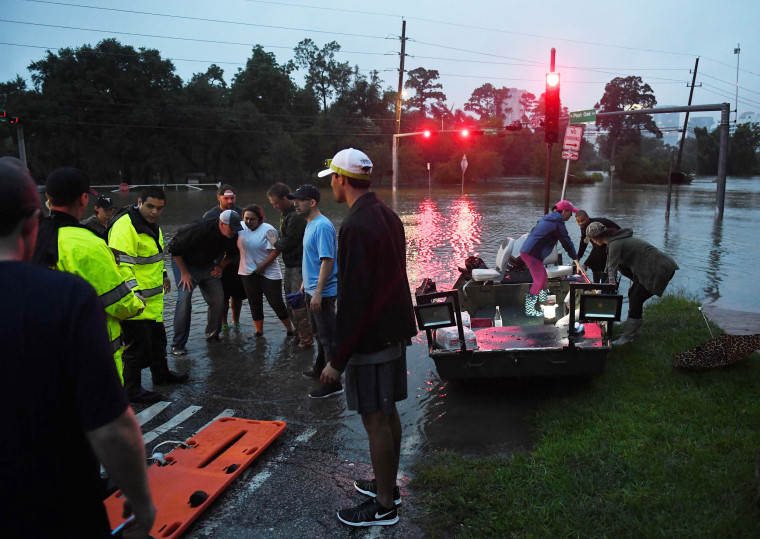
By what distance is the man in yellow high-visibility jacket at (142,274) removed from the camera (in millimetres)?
5453

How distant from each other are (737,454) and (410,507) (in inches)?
87.2

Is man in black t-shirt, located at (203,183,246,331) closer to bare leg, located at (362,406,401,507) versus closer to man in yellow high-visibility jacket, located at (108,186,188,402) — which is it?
man in yellow high-visibility jacket, located at (108,186,188,402)

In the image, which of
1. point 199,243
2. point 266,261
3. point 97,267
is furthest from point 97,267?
point 266,261

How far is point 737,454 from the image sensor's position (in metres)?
3.88

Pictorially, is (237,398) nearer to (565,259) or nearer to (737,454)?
(737,454)

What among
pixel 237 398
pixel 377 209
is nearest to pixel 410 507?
pixel 377 209

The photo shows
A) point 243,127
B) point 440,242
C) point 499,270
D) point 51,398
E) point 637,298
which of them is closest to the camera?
point 51,398

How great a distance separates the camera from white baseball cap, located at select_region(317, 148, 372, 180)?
3.41 meters

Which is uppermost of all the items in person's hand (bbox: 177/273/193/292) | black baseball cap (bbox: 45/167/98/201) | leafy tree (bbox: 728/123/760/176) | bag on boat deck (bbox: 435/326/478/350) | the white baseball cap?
leafy tree (bbox: 728/123/760/176)

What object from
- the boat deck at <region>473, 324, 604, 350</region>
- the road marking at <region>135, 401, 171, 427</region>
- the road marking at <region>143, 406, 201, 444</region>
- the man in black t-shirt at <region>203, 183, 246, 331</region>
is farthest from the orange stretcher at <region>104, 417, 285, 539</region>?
the man in black t-shirt at <region>203, 183, 246, 331</region>

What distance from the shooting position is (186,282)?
6.88 meters

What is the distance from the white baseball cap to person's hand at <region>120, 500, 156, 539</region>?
2.16 meters

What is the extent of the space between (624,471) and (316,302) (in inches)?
117

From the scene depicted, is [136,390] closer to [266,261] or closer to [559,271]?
[266,261]
